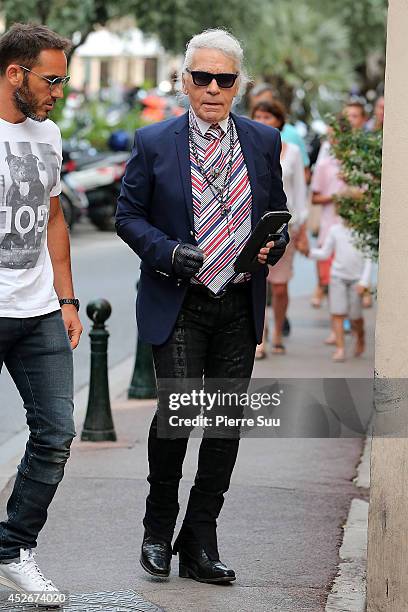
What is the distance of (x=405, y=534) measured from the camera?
4.46 metres

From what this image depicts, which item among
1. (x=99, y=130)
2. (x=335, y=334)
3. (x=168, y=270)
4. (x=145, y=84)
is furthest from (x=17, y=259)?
(x=145, y=84)

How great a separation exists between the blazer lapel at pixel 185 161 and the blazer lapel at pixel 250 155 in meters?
0.21

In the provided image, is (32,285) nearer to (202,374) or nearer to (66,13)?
(202,374)

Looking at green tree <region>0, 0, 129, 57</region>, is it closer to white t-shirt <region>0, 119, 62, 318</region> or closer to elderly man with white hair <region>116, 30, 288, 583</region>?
elderly man with white hair <region>116, 30, 288, 583</region>

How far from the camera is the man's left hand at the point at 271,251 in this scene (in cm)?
491

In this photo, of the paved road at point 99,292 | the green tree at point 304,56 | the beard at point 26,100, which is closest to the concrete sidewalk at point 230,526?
the paved road at point 99,292

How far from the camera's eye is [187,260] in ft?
15.8

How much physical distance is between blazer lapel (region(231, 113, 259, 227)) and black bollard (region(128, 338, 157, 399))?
4.08 meters

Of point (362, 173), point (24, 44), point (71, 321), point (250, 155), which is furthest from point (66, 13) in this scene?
point (24, 44)

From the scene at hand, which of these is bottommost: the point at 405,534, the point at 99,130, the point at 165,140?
the point at 99,130

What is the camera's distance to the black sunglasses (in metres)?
4.95

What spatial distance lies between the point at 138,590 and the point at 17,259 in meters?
1.35

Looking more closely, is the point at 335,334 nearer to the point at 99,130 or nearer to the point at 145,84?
the point at 99,130

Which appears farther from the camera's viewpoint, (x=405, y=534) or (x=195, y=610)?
(x=195, y=610)
